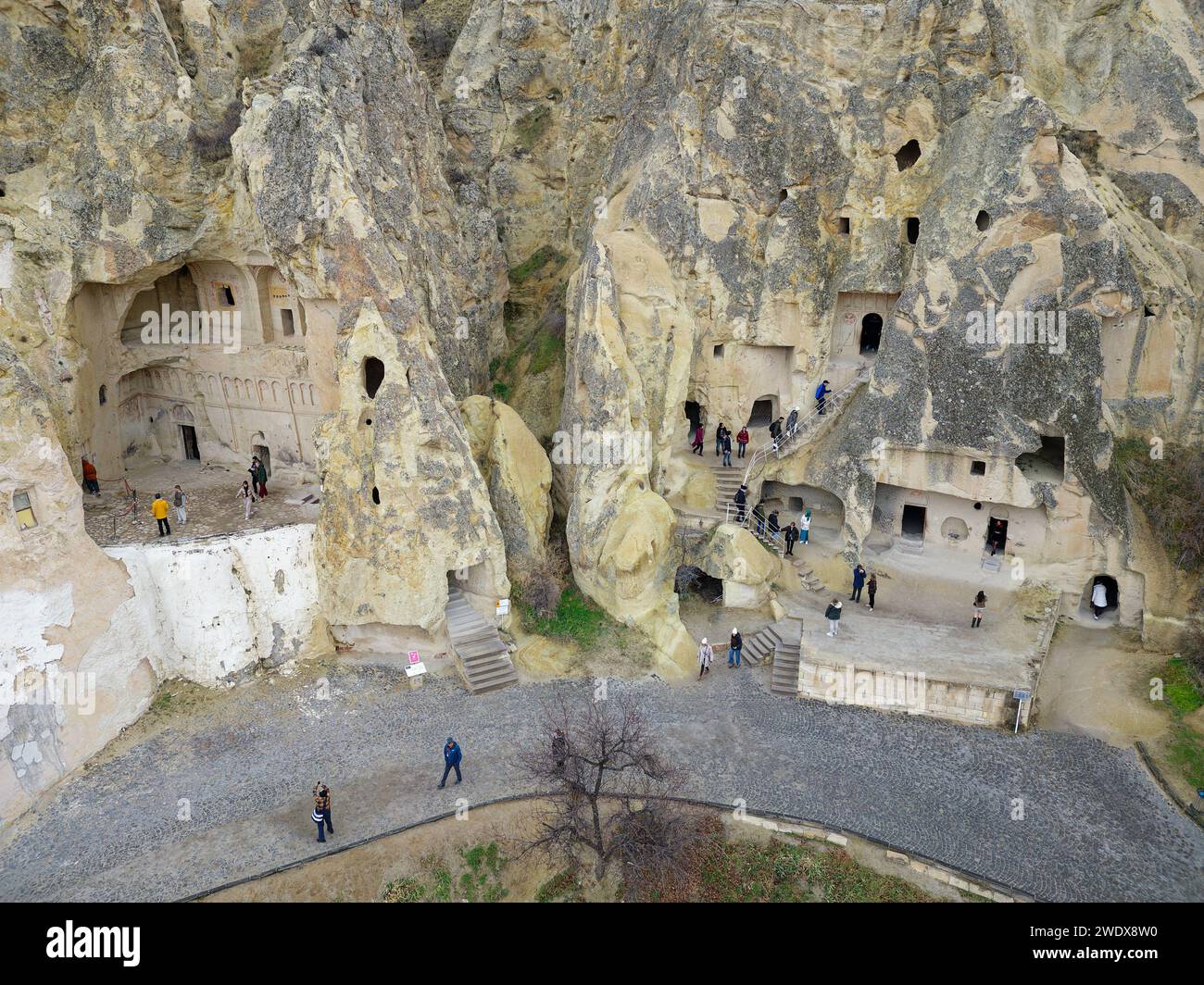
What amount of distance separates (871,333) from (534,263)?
10.5 metres

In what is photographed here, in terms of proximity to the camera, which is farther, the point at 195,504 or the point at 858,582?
the point at 858,582

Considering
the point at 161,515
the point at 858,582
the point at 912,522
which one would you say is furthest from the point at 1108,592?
the point at 161,515

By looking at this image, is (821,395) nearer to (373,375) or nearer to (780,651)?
(780,651)

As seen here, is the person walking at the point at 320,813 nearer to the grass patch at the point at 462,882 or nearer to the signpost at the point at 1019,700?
the grass patch at the point at 462,882

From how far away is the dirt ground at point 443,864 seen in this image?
14797 mm

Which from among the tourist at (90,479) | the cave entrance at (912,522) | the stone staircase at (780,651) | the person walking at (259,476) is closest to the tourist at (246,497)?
the person walking at (259,476)

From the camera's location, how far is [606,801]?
16.4 meters

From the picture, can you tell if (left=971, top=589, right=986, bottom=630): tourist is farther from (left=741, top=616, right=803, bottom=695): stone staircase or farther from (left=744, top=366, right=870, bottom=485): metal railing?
(left=744, top=366, right=870, bottom=485): metal railing

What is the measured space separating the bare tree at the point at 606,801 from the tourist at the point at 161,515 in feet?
32.1

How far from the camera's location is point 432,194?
2391cm

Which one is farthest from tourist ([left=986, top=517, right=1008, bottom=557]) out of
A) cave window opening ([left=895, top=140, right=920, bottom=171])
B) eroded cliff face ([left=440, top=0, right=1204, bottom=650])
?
cave window opening ([left=895, top=140, right=920, bottom=171])

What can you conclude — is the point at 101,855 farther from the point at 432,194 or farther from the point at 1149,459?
the point at 1149,459

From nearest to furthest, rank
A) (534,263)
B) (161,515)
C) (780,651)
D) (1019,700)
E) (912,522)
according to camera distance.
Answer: (1019,700), (161,515), (780,651), (912,522), (534,263)

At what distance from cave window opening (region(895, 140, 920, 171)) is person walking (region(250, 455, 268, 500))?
17.9 metres
